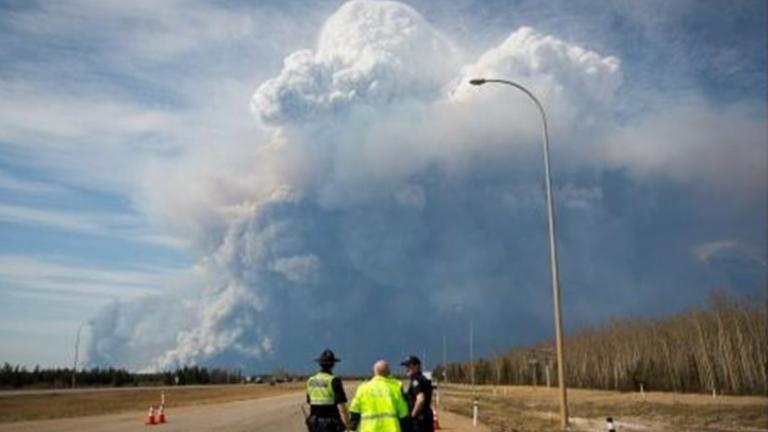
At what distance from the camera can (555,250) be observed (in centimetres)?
2733

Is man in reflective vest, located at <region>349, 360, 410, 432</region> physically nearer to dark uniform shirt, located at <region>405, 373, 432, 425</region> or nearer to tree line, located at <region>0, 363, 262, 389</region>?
dark uniform shirt, located at <region>405, 373, 432, 425</region>

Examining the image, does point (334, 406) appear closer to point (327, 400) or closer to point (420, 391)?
point (327, 400)

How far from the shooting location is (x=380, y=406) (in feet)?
33.5

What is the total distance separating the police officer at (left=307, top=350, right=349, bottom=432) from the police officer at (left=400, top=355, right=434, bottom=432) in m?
A: 1.73

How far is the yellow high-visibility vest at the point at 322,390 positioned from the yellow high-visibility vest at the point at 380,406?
3.71 feet

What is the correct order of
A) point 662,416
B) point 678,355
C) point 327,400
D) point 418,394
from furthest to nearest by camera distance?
1. point 678,355
2. point 662,416
3. point 418,394
4. point 327,400

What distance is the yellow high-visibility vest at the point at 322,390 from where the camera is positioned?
453 inches

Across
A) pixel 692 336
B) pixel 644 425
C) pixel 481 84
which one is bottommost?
pixel 644 425

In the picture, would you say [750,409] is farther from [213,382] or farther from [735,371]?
[213,382]

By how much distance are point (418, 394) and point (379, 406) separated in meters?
3.08

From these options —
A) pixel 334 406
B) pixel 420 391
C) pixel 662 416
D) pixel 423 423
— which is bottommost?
pixel 662 416

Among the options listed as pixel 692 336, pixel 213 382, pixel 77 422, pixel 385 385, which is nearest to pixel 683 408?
pixel 692 336

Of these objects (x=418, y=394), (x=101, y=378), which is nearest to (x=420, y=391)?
(x=418, y=394)

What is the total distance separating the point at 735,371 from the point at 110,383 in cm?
8325
